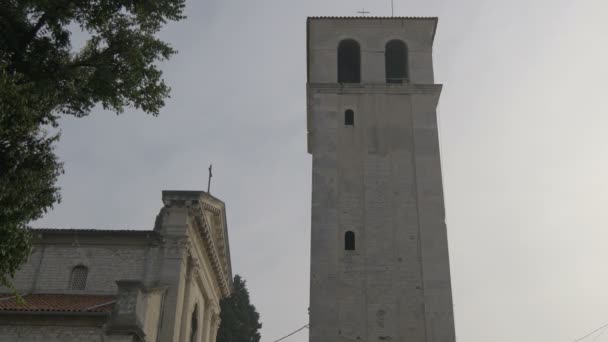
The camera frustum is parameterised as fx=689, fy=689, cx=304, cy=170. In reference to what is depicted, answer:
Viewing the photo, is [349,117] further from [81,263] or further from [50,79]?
[50,79]

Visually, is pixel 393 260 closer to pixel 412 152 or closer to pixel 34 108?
pixel 412 152

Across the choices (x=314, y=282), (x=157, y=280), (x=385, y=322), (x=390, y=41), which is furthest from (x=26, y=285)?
(x=390, y=41)

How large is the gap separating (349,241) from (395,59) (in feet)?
29.4

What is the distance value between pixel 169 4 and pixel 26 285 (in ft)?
38.3

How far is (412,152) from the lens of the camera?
2536cm

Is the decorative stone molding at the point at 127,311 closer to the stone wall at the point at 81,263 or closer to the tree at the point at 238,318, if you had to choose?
the stone wall at the point at 81,263

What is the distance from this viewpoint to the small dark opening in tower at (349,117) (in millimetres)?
26172

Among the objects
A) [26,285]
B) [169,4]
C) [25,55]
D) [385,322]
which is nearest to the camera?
[25,55]

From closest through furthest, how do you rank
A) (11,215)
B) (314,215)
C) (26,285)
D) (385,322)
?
(11,215), (26,285), (385,322), (314,215)

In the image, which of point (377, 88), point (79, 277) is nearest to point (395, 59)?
point (377, 88)

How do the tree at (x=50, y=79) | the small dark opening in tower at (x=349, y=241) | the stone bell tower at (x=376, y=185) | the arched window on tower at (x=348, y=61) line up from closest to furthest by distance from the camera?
the tree at (x=50, y=79), the stone bell tower at (x=376, y=185), the small dark opening in tower at (x=349, y=241), the arched window on tower at (x=348, y=61)

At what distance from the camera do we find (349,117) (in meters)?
26.3

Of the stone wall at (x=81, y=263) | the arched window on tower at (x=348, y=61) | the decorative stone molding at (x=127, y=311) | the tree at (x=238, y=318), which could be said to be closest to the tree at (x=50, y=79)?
the decorative stone molding at (x=127, y=311)

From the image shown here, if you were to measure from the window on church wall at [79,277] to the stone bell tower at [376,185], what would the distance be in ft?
23.4
